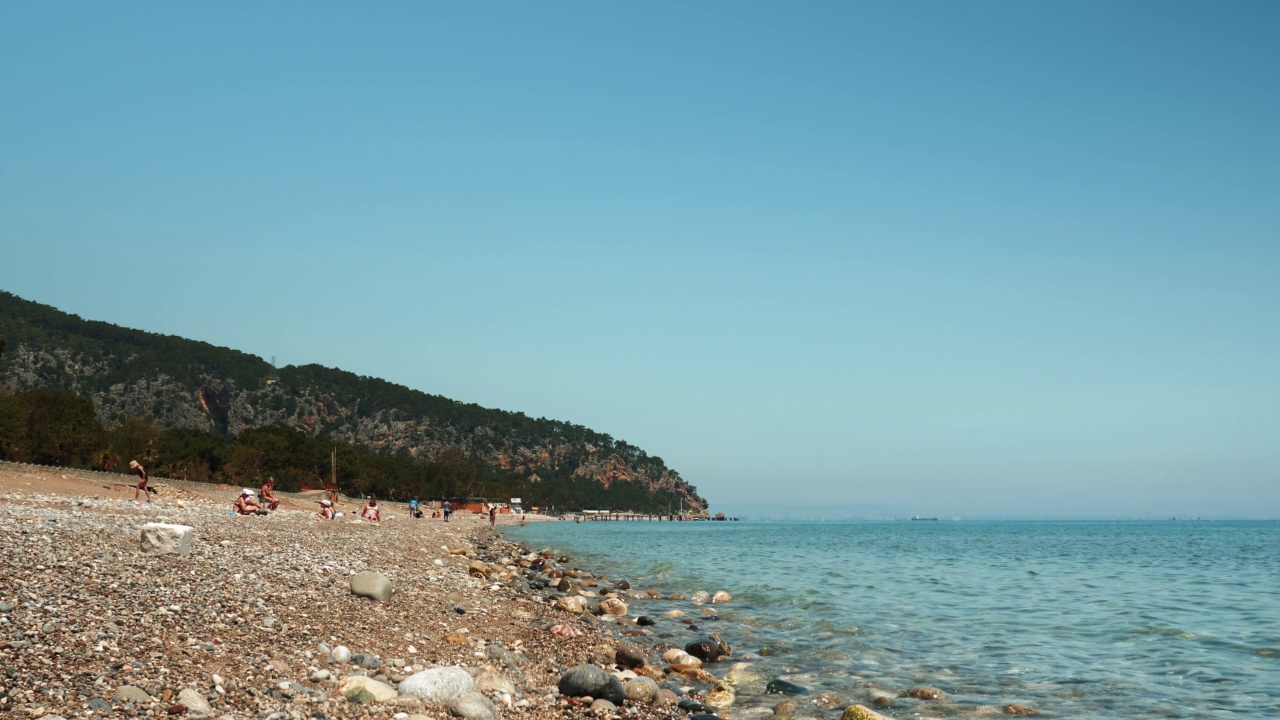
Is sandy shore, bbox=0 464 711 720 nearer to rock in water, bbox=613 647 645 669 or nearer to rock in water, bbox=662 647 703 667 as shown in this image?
rock in water, bbox=613 647 645 669

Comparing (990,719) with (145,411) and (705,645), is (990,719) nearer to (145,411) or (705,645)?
(705,645)

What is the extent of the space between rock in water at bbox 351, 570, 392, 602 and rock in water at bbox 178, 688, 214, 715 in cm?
747

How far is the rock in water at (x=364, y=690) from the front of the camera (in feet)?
29.1

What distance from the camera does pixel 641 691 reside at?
36.8ft

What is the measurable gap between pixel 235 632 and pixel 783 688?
8.21 metres

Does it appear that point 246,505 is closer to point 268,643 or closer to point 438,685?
point 268,643

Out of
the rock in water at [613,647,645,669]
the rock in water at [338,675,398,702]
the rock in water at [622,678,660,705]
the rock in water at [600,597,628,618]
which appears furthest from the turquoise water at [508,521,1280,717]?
the rock in water at [338,675,398,702]

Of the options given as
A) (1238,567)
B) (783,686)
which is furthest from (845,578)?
(1238,567)

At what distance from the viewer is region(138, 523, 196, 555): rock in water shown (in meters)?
14.4

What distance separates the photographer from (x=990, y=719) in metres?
11.7

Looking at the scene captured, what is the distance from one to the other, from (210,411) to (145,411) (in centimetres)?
1895

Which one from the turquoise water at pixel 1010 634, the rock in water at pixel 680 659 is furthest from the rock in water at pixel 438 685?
the rock in water at pixel 680 659

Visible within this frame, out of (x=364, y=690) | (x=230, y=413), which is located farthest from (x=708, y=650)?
(x=230, y=413)

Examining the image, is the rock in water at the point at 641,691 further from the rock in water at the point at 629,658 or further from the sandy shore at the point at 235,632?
the rock in water at the point at 629,658
